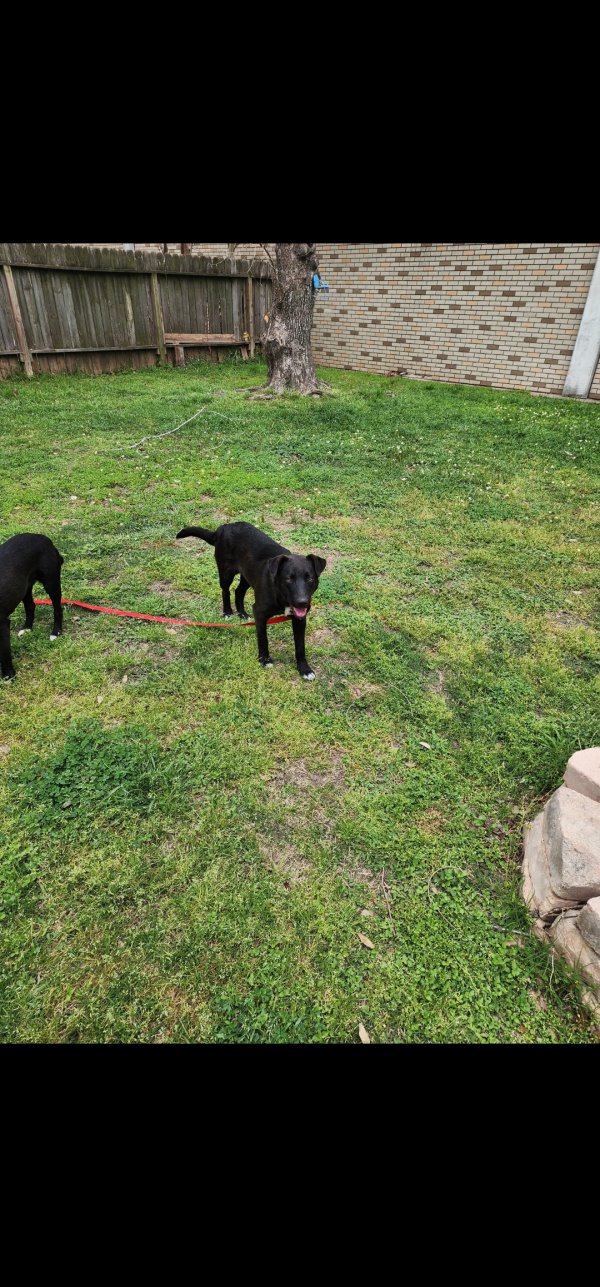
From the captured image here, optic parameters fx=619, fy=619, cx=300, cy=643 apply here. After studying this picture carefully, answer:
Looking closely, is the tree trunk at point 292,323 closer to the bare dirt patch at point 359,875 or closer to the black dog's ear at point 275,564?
the black dog's ear at point 275,564

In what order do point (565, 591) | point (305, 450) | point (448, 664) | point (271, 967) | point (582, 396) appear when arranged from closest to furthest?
point (271, 967) → point (448, 664) → point (565, 591) → point (305, 450) → point (582, 396)

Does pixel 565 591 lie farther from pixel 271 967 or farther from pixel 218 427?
pixel 218 427

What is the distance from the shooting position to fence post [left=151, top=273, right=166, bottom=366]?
13805 millimetres

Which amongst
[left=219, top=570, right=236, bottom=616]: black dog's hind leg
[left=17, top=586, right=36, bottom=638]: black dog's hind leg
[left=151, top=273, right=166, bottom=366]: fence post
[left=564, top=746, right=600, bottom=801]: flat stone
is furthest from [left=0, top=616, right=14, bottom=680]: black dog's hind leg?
[left=151, top=273, right=166, bottom=366]: fence post

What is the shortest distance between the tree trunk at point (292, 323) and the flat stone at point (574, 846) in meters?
11.1

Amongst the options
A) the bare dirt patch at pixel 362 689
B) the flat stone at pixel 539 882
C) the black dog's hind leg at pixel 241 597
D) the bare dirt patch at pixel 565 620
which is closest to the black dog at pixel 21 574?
the black dog's hind leg at pixel 241 597

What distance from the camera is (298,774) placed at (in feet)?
11.5

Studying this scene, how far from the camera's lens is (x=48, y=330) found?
12.4 m

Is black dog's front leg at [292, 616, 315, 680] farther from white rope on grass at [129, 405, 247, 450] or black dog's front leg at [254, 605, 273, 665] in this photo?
white rope on grass at [129, 405, 247, 450]

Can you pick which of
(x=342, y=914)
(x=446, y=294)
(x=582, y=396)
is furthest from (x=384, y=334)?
(x=342, y=914)

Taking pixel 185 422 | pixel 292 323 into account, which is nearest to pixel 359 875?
pixel 185 422

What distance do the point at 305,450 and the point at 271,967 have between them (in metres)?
7.73

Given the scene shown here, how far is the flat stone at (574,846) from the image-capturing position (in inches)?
102

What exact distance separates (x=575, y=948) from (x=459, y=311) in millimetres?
13752
